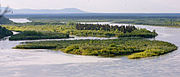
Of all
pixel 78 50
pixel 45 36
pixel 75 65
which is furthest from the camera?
pixel 45 36

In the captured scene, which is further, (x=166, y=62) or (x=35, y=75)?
(x=166, y=62)

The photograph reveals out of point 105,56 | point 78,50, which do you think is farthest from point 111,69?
point 78,50

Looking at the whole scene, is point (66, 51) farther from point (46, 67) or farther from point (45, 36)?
point (45, 36)

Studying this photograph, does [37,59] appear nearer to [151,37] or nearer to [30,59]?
[30,59]

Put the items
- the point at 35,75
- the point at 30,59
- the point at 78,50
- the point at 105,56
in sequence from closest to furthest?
1. the point at 35,75
2. the point at 30,59
3. the point at 105,56
4. the point at 78,50

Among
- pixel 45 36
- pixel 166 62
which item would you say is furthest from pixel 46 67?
pixel 45 36

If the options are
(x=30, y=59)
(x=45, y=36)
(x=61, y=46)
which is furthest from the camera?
(x=45, y=36)
